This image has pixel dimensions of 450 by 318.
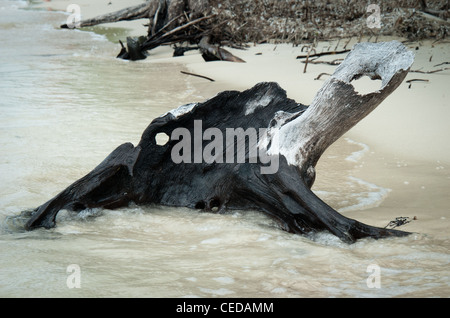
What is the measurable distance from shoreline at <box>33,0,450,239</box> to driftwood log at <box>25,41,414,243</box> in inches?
22.6

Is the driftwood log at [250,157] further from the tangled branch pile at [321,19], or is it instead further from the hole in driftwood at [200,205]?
the tangled branch pile at [321,19]

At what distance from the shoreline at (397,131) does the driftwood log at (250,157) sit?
57 cm

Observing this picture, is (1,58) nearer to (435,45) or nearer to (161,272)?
(435,45)

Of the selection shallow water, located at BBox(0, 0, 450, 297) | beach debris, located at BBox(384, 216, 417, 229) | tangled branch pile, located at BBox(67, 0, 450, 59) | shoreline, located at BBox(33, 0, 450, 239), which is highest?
tangled branch pile, located at BBox(67, 0, 450, 59)

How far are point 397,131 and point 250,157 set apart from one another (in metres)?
2.78

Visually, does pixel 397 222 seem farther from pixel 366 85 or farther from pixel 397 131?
pixel 366 85

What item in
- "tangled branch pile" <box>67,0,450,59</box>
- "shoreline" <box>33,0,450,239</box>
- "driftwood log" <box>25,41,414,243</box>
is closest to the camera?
"driftwood log" <box>25,41,414,243</box>

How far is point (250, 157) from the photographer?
3.92 meters

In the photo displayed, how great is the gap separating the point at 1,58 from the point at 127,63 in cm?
249

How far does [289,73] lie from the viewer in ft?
29.4

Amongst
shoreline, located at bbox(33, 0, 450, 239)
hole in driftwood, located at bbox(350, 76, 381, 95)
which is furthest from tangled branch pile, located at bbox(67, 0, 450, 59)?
hole in driftwood, located at bbox(350, 76, 381, 95)

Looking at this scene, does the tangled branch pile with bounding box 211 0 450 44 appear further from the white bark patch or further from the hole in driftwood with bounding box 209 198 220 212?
the hole in driftwood with bounding box 209 198 220 212

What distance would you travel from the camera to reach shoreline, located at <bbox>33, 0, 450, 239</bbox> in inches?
166
